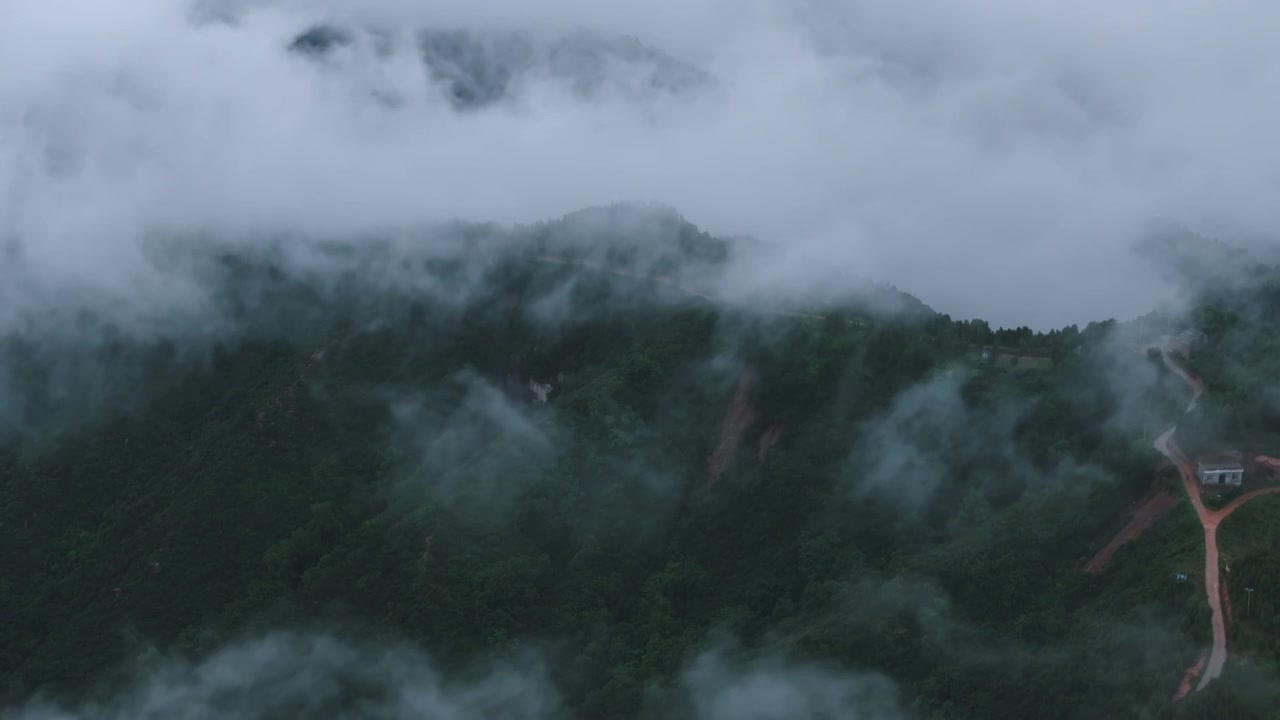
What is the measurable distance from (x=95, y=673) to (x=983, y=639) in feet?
203

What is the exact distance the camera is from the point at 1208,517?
9000cm

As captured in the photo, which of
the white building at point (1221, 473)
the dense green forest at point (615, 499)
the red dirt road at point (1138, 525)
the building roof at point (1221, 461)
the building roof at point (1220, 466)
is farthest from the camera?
the dense green forest at point (615, 499)

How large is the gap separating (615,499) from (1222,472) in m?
42.0

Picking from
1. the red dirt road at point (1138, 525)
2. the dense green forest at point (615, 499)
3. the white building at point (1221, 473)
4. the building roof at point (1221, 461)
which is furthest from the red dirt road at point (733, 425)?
the white building at point (1221, 473)

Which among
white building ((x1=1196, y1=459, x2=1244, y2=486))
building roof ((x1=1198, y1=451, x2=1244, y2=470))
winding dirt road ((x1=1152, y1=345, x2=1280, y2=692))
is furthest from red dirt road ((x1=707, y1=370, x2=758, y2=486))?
white building ((x1=1196, y1=459, x2=1244, y2=486))

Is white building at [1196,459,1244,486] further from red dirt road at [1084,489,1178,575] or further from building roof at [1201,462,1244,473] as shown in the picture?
red dirt road at [1084,489,1178,575]

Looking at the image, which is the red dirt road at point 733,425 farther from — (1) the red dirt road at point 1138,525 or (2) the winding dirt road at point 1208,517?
(1) the red dirt road at point 1138,525

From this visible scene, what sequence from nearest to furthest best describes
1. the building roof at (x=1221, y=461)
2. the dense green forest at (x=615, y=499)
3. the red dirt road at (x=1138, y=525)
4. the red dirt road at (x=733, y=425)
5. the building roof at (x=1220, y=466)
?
the building roof at (x=1220, y=466) < the building roof at (x=1221, y=461) < the red dirt road at (x=1138, y=525) < the dense green forest at (x=615, y=499) < the red dirt road at (x=733, y=425)

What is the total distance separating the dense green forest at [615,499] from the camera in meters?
94.1

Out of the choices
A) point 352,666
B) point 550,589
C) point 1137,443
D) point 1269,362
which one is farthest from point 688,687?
point 1269,362

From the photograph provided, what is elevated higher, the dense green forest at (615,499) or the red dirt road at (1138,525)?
the dense green forest at (615,499)

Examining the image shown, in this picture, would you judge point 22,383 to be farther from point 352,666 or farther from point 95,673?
point 352,666

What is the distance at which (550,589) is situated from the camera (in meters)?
111

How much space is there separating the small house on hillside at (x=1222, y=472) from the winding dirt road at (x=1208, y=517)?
3.24 feet
